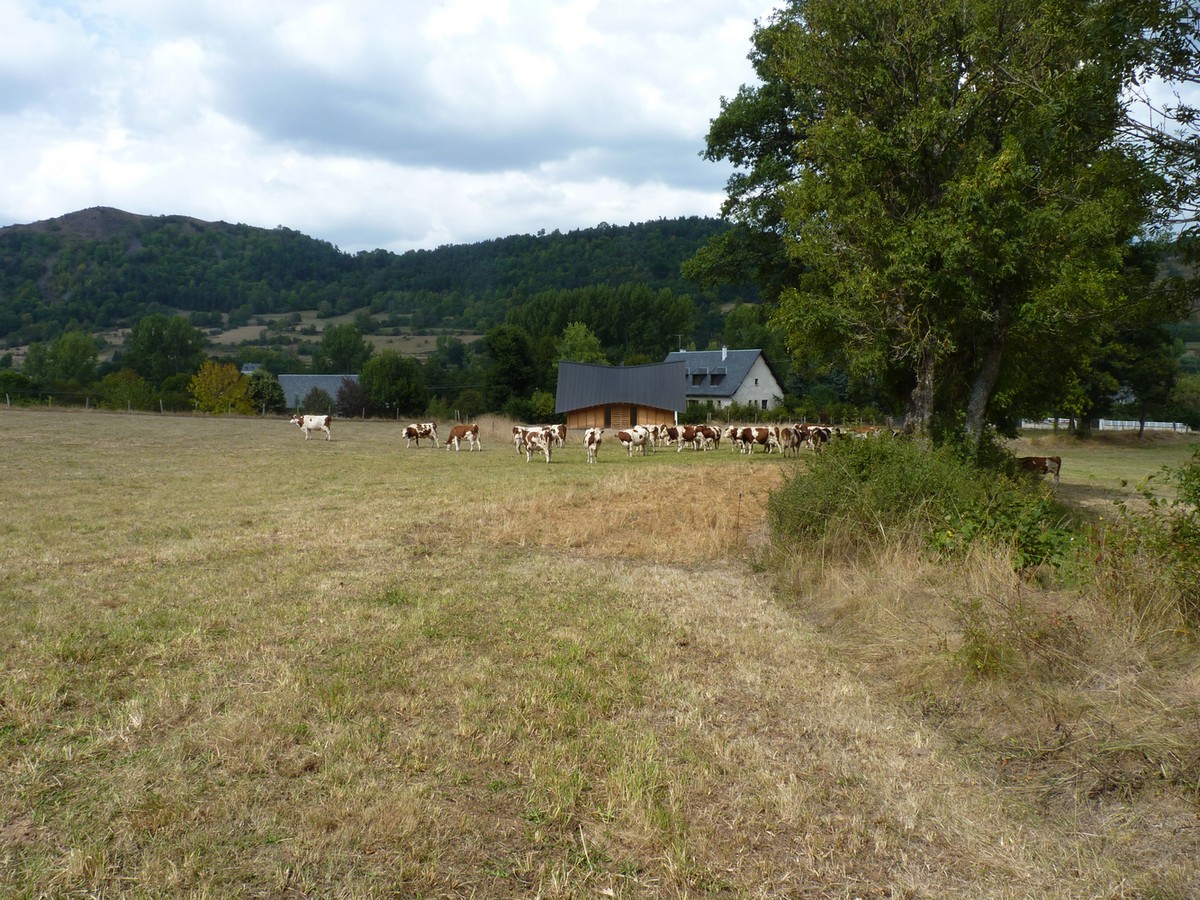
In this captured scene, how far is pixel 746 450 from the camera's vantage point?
3519cm

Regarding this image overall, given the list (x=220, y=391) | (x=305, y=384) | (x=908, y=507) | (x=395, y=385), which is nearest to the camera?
(x=908, y=507)

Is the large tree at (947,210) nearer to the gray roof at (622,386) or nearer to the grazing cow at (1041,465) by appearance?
the grazing cow at (1041,465)

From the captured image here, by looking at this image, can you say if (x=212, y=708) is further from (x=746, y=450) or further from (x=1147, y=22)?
(x=746, y=450)

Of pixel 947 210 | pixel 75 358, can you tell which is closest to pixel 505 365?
pixel 75 358

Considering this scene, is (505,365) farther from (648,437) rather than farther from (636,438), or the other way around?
(636,438)

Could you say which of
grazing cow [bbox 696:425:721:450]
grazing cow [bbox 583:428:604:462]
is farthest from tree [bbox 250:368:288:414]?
grazing cow [bbox 583:428:604:462]

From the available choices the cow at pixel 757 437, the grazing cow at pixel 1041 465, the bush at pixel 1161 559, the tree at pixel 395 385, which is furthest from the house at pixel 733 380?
the bush at pixel 1161 559

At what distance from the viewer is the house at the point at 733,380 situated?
78812mm

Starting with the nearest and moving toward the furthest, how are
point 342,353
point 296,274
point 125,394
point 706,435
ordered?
point 706,435, point 125,394, point 342,353, point 296,274

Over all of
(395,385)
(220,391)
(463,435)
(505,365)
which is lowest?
(463,435)

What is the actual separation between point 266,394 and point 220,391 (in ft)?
14.0

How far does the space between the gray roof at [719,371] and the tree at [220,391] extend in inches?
1658

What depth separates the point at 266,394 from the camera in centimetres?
8406

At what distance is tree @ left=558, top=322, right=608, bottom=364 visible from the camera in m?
87.9
